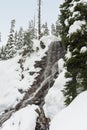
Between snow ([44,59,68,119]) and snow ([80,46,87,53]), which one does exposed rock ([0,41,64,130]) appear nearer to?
snow ([44,59,68,119])

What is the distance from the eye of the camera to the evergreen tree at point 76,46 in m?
19.5

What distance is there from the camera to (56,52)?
3231cm

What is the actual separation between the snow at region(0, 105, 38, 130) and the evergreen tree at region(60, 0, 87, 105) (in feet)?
10.8

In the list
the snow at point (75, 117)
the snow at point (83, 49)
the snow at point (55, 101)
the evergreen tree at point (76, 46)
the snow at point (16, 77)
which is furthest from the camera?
the snow at point (16, 77)

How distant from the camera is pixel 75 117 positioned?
53.7 feet

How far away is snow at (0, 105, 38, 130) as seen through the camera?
2141cm

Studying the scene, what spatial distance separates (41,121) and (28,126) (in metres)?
1.40

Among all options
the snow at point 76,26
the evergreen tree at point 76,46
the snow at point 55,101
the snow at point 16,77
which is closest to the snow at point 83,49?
the evergreen tree at point 76,46

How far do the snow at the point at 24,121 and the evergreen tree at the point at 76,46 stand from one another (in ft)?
10.8

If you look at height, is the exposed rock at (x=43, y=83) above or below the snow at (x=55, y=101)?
above

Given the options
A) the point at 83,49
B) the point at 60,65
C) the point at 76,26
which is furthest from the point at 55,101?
the point at 76,26

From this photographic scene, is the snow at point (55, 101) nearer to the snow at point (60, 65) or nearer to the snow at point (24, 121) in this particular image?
the snow at point (24, 121)

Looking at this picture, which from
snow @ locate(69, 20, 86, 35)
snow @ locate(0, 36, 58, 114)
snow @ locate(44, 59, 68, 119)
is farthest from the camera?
snow @ locate(0, 36, 58, 114)

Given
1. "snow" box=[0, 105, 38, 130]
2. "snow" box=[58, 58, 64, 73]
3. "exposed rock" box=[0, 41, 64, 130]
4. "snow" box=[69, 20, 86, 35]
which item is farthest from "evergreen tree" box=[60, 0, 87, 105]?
"snow" box=[58, 58, 64, 73]
